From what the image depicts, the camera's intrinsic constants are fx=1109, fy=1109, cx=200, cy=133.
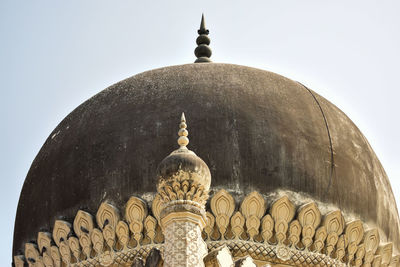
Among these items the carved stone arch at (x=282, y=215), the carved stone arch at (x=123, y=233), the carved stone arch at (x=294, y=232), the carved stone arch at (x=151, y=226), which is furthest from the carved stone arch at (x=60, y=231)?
the carved stone arch at (x=294, y=232)

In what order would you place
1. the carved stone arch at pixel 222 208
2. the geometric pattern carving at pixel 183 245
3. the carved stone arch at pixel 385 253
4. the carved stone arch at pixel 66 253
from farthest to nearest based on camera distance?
the carved stone arch at pixel 385 253 < the carved stone arch at pixel 66 253 < the carved stone arch at pixel 222 208 < the geometric pattern carving at pixel 183 245

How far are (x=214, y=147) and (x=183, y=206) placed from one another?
282 cm

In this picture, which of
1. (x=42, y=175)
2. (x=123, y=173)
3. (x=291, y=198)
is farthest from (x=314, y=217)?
(x=42, y=175)

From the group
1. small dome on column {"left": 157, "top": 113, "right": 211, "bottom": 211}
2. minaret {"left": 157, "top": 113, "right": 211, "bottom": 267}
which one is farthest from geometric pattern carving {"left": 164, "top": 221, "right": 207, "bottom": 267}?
small dome on column {"left": 157, "top": 113, "right": 211, "bottom": 211}

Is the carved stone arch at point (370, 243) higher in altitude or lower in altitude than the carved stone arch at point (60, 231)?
lower

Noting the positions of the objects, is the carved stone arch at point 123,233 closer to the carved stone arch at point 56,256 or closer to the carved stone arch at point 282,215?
the carved stone arch at point 56,256

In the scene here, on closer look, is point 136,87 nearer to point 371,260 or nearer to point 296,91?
point 296,91

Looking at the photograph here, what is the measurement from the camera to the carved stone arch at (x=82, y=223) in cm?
1103

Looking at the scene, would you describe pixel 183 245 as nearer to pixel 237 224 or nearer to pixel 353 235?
pixel 237 224

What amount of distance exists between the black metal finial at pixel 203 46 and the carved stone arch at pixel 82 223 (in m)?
2.88

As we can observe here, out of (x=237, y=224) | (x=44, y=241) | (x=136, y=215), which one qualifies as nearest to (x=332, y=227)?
(x=237, y=224)

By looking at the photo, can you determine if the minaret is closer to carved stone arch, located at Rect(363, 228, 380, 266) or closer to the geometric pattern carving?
the geometric pattern carving

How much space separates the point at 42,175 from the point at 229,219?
2279 millimetres

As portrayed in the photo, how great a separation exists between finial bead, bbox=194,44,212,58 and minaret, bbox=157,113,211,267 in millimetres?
4437
